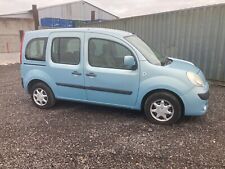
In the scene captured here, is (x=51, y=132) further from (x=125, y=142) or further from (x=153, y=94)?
(x=153, y=94)

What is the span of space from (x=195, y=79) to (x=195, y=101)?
0.40 m

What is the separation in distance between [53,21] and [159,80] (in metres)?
15.2

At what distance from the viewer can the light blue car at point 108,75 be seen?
4043mm

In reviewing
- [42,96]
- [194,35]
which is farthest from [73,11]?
[42,96]

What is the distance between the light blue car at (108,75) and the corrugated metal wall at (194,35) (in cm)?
288

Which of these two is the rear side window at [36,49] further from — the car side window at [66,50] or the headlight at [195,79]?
the headlight at [195,79]

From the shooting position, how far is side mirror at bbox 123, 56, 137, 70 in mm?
4082

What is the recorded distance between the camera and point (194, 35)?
7.33m

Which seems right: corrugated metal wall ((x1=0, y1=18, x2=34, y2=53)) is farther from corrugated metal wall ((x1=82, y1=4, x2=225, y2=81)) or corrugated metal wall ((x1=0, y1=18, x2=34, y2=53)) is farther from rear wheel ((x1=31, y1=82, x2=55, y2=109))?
rear wheel ((x1=31, y1=82, x2=55, y2=109))

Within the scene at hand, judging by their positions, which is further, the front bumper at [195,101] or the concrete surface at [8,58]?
the concrete surface at [8,58]

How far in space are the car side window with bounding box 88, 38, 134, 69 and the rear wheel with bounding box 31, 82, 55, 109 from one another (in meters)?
1.25

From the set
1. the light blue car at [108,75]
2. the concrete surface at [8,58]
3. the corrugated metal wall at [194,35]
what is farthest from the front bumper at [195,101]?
the concrete surface at [8,58]

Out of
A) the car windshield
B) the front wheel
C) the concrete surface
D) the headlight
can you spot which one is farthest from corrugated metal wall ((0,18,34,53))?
the headlight

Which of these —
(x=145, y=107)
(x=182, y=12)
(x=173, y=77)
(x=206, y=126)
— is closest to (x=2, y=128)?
(x=145, y=107)
